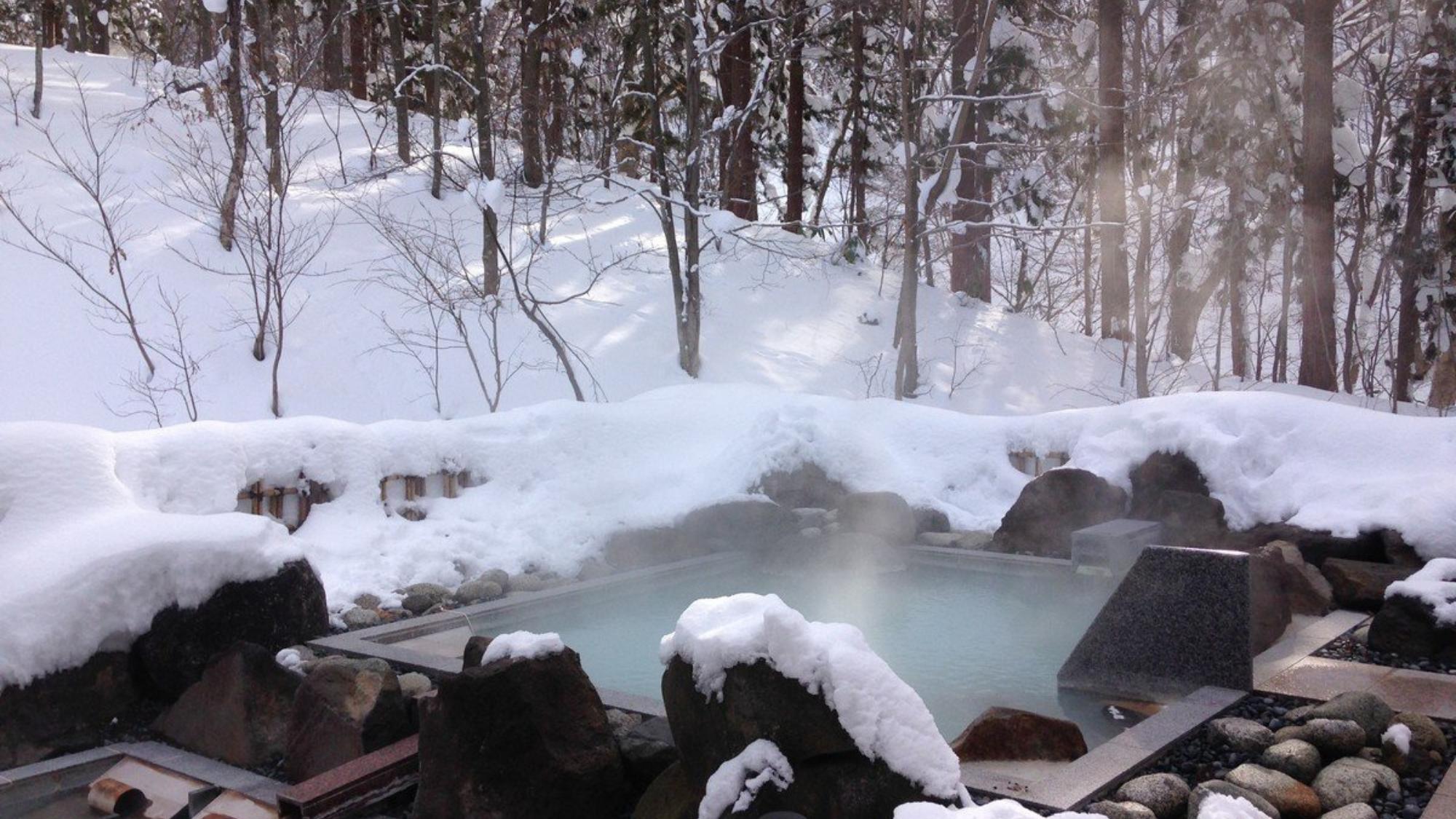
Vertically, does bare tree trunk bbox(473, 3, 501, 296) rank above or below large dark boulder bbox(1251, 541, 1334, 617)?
above

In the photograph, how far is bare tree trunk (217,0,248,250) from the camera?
11234 millimetres

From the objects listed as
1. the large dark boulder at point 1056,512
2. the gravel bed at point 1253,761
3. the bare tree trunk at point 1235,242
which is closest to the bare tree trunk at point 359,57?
the bare tree trunk at point 1235,242

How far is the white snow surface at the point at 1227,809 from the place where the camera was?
8.95 ft

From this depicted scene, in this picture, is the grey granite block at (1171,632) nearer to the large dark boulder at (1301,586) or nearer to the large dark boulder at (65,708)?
the large dark boulder at (1301,586)

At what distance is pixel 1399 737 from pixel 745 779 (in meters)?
2.31

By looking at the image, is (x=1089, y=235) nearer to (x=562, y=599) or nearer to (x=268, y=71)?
(x=268, y=71)

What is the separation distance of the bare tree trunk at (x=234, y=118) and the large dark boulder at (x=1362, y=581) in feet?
32.8

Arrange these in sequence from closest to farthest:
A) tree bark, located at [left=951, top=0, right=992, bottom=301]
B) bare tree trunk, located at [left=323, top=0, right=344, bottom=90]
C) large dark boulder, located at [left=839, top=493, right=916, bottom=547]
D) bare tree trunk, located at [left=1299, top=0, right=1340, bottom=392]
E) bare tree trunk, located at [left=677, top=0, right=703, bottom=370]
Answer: large dark boulder, located at [left=839, top=493, right=916, bottom=547] → bare tree trunk, located at [left=1299, top=0, right=1340, bottom=392] → bare tree trunk, located at [left=677, top=0, right=703, bottom=370] → tree bark, located at [left=951, top=0, right=992, bottom=301] → bare tree trunk, located at [left=323, top=0, right=344, bottom=90]

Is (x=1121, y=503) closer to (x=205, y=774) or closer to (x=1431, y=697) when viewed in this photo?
(x=1431, y=697)

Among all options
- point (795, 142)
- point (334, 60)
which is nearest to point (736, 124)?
point (795, 142)

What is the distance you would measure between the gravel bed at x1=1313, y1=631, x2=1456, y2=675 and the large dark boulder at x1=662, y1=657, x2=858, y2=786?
301cm

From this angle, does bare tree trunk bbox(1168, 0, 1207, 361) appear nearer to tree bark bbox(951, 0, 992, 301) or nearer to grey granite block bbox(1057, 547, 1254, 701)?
tree bark bbox(951, 0, 992, 301)

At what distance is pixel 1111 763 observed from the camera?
10.9 ft

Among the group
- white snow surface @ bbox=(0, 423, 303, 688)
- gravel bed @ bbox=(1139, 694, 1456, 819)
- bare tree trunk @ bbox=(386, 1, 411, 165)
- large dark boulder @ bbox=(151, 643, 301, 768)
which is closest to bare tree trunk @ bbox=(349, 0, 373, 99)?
bare tree trunk @ bbox=(386, 1, 411, 165)
